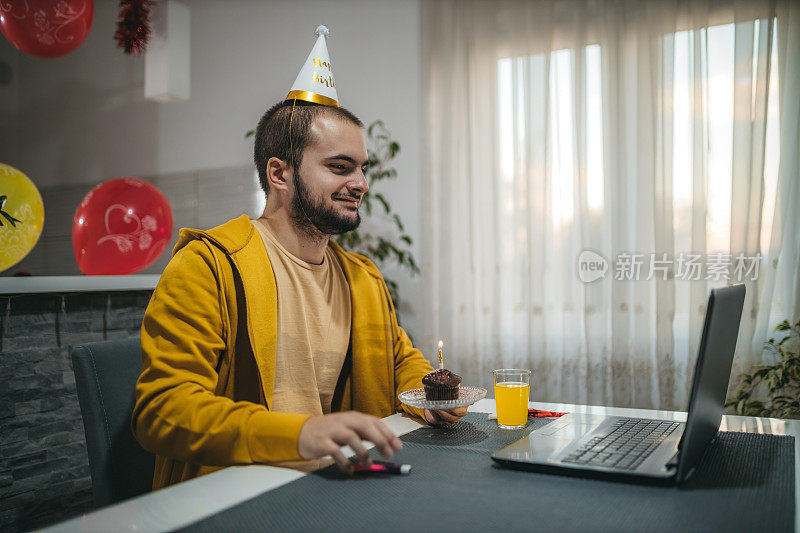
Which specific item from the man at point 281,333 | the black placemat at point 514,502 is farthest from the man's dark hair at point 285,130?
the black placemat at point 514,502

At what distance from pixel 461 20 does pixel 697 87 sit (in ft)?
3.85

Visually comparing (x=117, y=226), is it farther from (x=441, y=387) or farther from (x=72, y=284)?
(x=441, y=387)

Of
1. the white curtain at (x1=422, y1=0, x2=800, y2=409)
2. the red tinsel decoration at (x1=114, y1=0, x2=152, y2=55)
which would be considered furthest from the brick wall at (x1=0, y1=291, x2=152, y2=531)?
the white curtain at (x1=422, y1=0, x2=800, y2=409)

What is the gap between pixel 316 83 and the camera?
4.68 ft

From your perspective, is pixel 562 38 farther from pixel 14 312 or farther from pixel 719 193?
pixel 14 312

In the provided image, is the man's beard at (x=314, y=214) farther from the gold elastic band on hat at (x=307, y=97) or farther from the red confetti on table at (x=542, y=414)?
the red confetti on table at (x=542, y=414)

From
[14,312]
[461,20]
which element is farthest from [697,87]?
[14,312]

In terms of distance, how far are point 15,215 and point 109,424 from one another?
48.5 inches

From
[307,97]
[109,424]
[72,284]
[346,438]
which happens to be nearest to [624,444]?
[346,438]

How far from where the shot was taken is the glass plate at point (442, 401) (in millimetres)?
1068

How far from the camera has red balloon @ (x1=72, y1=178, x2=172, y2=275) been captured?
7.38 ft

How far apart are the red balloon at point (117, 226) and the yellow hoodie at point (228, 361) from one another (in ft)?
3.71

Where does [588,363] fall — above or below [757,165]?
below

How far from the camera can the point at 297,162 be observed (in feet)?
4.44
